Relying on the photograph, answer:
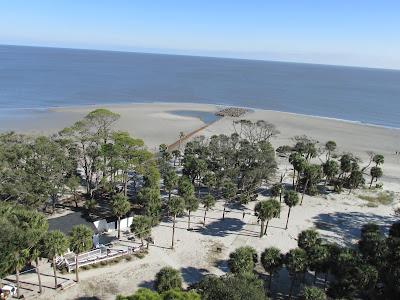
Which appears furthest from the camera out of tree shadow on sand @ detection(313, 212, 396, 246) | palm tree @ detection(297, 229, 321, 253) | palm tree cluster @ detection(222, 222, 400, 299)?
tree shadow on sand @ detection(313, 212, 396, 246)

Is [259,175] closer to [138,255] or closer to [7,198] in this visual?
[138,255]

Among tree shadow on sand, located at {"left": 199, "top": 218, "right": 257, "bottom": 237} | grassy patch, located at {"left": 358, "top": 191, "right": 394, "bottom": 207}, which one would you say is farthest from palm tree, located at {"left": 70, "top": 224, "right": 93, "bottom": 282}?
grassy patch, located at {"left": 358, "top": 191, "right": 394, "bottom": 207}

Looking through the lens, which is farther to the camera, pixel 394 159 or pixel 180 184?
pixel 394 159

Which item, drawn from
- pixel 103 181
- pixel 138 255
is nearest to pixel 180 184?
pixel 103 181

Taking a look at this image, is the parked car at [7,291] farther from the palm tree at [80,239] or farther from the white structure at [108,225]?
the white structure at [108,225]

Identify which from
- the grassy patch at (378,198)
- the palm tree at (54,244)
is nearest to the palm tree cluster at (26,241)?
the palm tree at (54,244)

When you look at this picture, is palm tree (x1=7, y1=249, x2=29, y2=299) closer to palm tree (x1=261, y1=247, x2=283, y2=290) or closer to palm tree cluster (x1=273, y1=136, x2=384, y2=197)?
palm tree (x1=261, y1=247, x2=283, y2=290)

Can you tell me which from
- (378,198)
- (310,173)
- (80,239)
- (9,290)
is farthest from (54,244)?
(378,198)

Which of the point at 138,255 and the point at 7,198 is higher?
the point at 7,198
